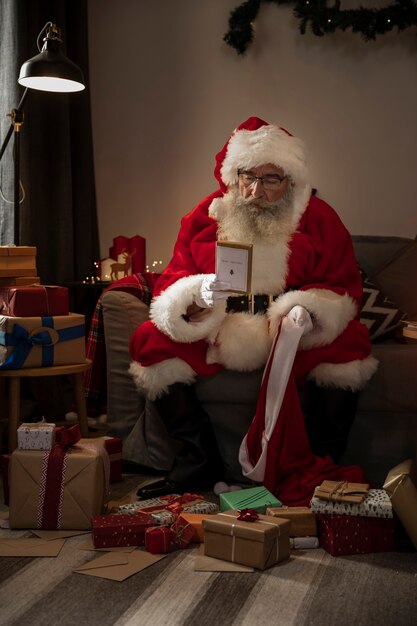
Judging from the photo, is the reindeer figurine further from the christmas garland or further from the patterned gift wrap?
the patterned gift wrap

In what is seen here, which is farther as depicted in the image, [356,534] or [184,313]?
[184,313]

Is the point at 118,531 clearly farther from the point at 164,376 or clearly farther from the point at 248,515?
the point at 164,376

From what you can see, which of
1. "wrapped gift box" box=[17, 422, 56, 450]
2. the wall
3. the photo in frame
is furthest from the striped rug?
the wall

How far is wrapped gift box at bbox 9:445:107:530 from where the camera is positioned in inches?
93.4

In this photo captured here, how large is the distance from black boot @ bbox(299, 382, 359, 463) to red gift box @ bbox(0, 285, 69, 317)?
99 cm

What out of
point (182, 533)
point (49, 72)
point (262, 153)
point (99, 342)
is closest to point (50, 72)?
point (49, 72)

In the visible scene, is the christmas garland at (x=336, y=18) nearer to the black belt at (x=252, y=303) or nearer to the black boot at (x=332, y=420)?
the black belt at (x=252, y=303)

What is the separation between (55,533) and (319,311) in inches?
43.5

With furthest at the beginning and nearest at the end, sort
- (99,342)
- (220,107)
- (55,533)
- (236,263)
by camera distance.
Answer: (220,107) < (99,342) < (236,263) < (55,533)

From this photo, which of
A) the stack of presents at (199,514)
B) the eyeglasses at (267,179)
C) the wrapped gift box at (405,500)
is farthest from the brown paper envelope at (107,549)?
the eyeglasses at (267,179)

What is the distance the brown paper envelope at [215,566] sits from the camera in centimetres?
210

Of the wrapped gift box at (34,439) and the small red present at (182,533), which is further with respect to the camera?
the wrapped gift box at (34,439)

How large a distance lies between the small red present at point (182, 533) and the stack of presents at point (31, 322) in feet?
2.86

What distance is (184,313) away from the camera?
2.71 m
